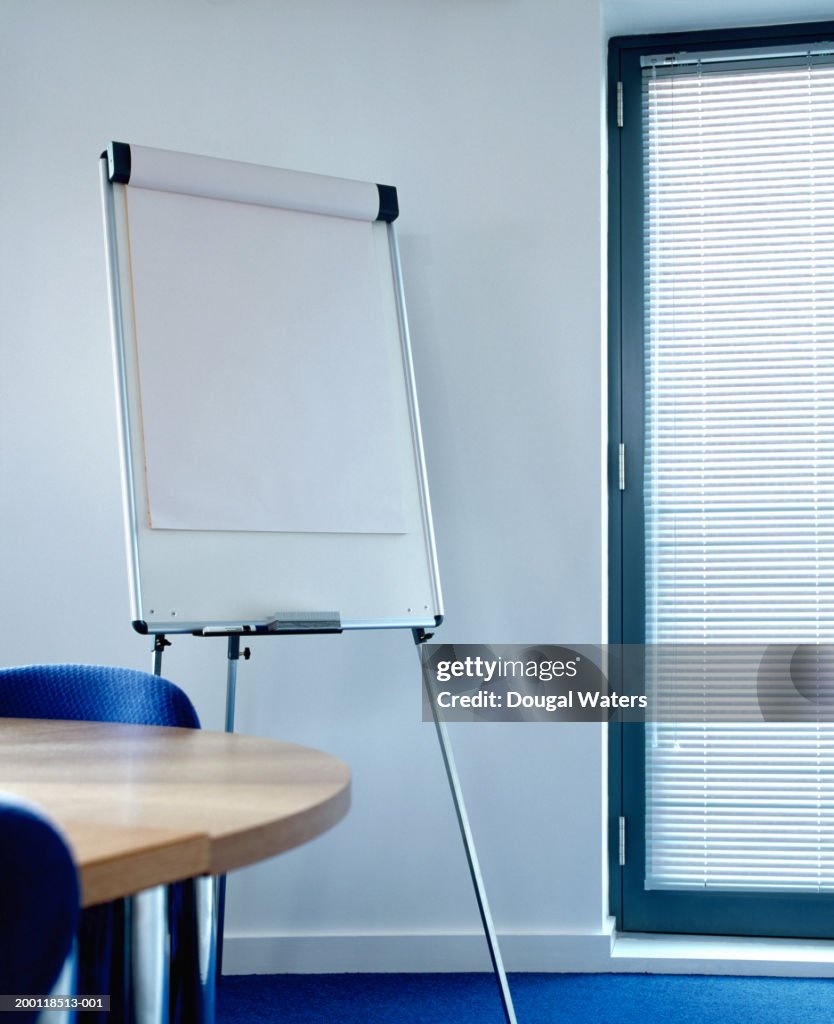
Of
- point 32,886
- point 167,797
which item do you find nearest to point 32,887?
point 32,886

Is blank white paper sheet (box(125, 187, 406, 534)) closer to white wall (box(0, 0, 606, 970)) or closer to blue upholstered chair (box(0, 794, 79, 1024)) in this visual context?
white wall (box(0, 0, 606, 970))

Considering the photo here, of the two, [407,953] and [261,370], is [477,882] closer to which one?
[407,953]

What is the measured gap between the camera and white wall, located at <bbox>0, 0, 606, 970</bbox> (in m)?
2.70

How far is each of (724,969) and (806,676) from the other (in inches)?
31.9

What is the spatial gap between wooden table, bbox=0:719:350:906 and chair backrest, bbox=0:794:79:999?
0.9 inches

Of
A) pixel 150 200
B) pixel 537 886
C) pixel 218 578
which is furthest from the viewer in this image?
pixel 537 886

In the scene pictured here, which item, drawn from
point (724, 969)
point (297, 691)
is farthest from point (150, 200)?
point (724, 969)

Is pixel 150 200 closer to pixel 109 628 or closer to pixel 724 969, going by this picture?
pixel 109 628

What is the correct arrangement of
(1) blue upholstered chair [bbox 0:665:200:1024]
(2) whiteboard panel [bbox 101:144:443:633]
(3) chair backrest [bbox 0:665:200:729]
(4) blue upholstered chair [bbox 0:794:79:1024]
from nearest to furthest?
(4) blue upholstered chair [bbox 0:794:79:1024] → (1) blue upholstered chair [bbox 0:665:200:1024] → (3) chair backrest [bbox 0:665:200:729] → (2) whiteboard panel [bbox 101:144:443:633]

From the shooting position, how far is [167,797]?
980 millimetres

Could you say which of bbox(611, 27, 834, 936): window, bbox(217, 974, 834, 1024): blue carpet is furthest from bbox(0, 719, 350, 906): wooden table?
bbox(611, 27, 834, 936): window

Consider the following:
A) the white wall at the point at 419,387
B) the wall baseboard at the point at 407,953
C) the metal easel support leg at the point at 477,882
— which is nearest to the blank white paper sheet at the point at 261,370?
the white wall at the point at 419,387

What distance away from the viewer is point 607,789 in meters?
2.87

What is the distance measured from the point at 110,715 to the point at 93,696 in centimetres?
6
